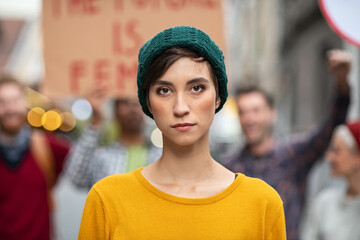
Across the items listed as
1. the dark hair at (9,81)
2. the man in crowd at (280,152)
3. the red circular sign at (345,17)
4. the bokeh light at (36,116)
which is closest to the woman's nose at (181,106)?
the red circular sign at (345,17)

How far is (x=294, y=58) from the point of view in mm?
11867

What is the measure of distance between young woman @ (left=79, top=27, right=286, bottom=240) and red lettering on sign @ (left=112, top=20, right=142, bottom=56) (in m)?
2.01

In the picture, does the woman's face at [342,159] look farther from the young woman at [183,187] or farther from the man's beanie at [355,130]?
the young woman at [183,187]

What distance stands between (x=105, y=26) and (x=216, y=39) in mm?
1098

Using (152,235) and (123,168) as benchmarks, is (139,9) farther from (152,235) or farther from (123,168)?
(152,235)

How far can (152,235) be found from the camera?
166cm

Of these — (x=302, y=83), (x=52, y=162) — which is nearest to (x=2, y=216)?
(x=52, y=162)

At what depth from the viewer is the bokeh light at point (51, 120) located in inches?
934

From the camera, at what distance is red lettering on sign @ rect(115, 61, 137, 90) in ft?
12.3

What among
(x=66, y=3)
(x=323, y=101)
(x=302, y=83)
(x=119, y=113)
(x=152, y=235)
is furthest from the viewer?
(x=302, y=83)

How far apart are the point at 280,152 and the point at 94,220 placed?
7.97 feet

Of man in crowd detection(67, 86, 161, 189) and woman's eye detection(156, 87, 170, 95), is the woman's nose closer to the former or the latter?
woman's eye detection(156, 87, 170, 95)

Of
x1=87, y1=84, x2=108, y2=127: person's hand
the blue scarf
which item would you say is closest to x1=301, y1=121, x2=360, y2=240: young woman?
x1=87, y1=84, x2=108, y2=127: person's hand

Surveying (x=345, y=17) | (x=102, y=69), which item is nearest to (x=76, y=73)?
(x=102, y=69)
